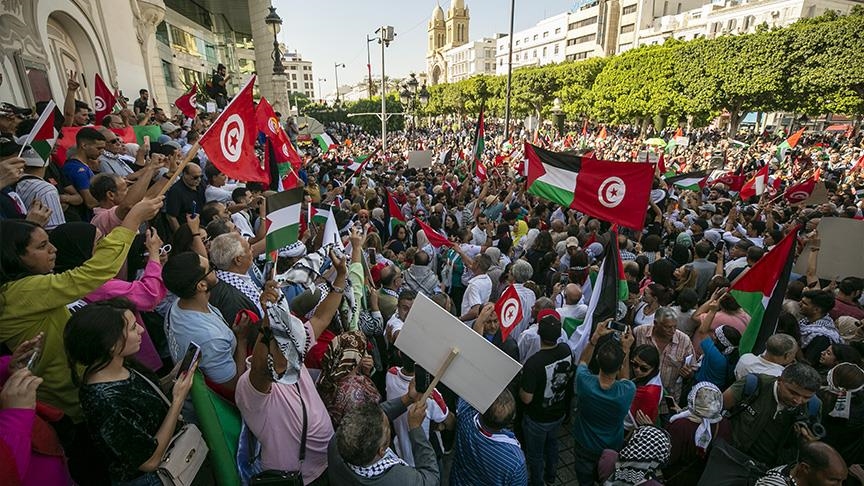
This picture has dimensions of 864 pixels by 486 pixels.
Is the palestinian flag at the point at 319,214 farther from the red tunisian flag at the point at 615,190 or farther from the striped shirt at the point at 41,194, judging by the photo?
the red tunisian flag at the point at 615,190

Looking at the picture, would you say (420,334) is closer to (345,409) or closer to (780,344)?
(345,409)

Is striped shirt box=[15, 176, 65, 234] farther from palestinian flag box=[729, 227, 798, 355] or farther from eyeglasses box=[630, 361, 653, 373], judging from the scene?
palestinian flag box=[729, 227, 798, 355]

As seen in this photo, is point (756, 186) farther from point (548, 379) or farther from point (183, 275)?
point (183, 275)

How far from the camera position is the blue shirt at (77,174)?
433 cm

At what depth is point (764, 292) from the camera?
4094mm

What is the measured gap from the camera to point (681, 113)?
31.7 metres

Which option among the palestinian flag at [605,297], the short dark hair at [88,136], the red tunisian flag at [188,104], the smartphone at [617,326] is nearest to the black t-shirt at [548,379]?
the palestinian flag at [605,297]

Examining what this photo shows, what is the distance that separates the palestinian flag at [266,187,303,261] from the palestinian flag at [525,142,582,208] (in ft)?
13.2

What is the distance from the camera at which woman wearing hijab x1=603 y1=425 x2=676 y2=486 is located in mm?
2584

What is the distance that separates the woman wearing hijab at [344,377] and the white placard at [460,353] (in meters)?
0.40

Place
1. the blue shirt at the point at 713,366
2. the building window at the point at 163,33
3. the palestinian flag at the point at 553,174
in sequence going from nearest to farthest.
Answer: the blue shirt at the point at 713,366
the palestinian flag at the point at 553,174
the building window at the point at 163,33

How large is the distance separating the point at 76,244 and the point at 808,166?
792 inches

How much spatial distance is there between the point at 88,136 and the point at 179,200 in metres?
1.03

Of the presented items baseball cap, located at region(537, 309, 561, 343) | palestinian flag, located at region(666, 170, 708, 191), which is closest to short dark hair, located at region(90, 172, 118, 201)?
baseball cap, located at region(537, 309, 561, 343)
